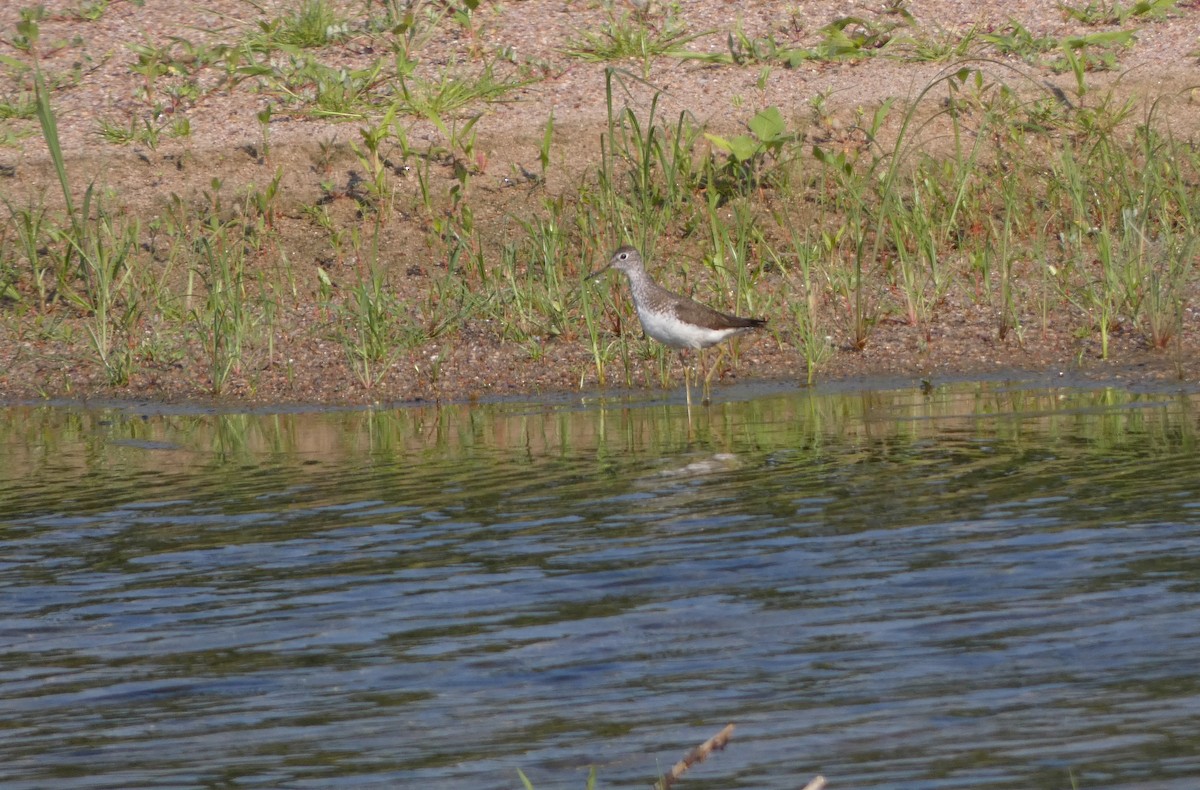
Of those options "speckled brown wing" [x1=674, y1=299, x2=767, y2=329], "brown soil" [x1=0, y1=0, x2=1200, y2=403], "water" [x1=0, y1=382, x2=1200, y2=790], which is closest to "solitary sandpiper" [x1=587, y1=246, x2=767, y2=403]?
"speckled brown wing" [x1=674, y1=299, x2=767, y2=329]

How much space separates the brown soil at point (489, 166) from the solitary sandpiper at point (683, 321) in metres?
0.52

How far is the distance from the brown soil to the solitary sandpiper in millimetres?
520

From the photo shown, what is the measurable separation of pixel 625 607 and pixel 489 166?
9.31m

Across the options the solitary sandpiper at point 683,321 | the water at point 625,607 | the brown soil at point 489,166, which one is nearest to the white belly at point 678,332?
the solitary sandpiper at point 683,321

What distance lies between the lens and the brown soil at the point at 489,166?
37.9 ft

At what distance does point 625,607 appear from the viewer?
5.77 meters

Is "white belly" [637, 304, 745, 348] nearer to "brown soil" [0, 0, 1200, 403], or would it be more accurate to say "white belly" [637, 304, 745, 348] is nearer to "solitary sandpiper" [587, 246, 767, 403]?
"solitary sandpiper" [587, 246, 767, 403]

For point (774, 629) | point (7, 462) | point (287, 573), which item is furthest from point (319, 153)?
point (774, 629)

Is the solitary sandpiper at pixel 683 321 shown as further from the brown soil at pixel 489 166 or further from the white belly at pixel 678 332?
the brown soil at pixel 489 166

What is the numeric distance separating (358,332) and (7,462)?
9.36 feet

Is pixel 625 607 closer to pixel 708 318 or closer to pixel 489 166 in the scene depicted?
pixel 708 318

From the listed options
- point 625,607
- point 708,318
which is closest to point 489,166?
point 708,318

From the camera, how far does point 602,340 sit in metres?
12.1

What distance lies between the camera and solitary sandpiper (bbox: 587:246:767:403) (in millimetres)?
10969
